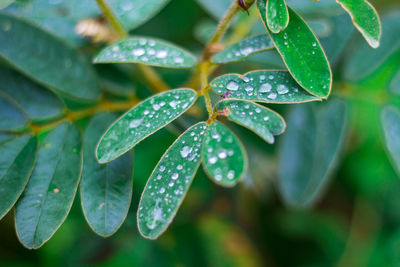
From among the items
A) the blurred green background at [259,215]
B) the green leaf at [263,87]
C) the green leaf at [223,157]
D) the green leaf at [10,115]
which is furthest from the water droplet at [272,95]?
the green leaf at [10,115]

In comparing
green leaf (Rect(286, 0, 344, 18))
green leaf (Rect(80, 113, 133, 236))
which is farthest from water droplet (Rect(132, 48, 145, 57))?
green leaf (Rect(286, 0, 344, 18))

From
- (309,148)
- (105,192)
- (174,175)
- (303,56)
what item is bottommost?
(309,148)

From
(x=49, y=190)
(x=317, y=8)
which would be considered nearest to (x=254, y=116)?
(x=49, y=190)

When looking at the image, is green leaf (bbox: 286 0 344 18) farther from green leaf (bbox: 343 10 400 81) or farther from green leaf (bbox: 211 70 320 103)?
green leaf (bbox: 211 70 320 103)

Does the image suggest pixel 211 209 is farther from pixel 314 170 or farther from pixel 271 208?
pixel 314 170

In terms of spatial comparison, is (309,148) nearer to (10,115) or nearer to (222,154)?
(222,154)

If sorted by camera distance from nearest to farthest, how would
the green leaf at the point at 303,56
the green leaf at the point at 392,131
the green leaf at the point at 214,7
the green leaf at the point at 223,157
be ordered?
1. the green leaf at the point at 223,157
2. the green leaf at the point at 303,56
3. the green leaf at the point at 392,131
4. the green leaf at the point at 214,7

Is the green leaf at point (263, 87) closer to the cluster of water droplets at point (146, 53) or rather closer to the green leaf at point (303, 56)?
the green leaf at point (303, 56)
